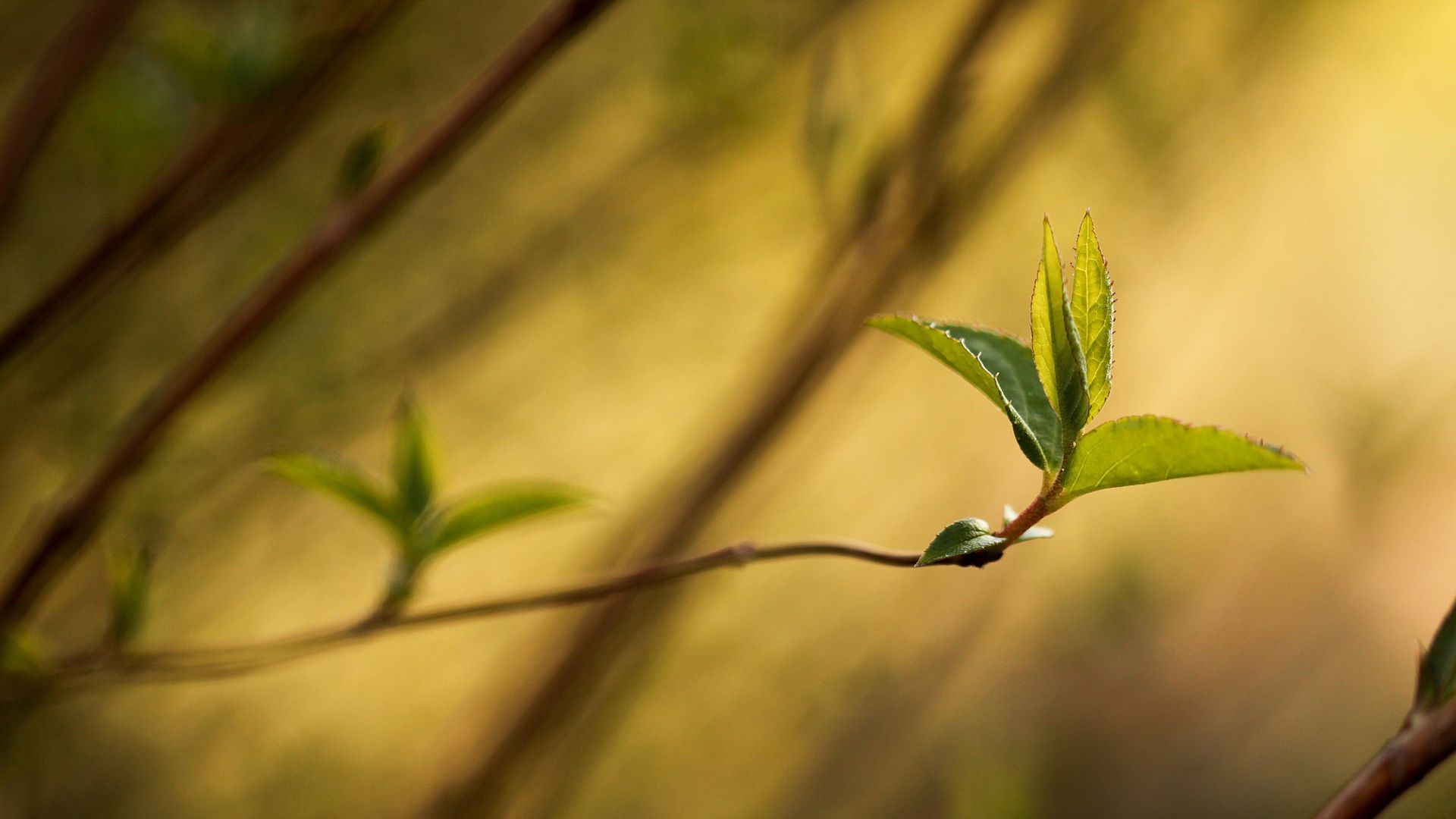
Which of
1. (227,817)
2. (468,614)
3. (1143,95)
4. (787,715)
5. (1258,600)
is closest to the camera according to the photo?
(468,614)

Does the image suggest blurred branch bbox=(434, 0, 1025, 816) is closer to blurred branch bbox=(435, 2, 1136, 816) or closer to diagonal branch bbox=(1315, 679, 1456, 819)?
blurred branch bbox=(435, 2, 1136, 816)

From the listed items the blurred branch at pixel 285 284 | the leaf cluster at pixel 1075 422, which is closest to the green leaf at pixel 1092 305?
the leaf cluster at pixel 1075 422

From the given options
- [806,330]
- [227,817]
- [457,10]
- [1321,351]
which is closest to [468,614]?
[806,330]

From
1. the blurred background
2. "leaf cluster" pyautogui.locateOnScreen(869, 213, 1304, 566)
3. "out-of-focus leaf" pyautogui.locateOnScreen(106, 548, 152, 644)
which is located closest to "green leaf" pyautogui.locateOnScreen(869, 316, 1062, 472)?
"leaf cluster" pyautogui.locateOnScreen(869, 213, 1304, 566)

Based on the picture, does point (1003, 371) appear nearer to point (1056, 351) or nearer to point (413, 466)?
point (1056, 351)

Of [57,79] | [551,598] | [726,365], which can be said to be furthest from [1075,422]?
[726,365]

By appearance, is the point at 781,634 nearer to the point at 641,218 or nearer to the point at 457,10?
the point at 641,218

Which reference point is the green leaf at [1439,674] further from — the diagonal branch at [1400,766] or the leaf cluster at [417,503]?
the leaf cluster at [417,503]
